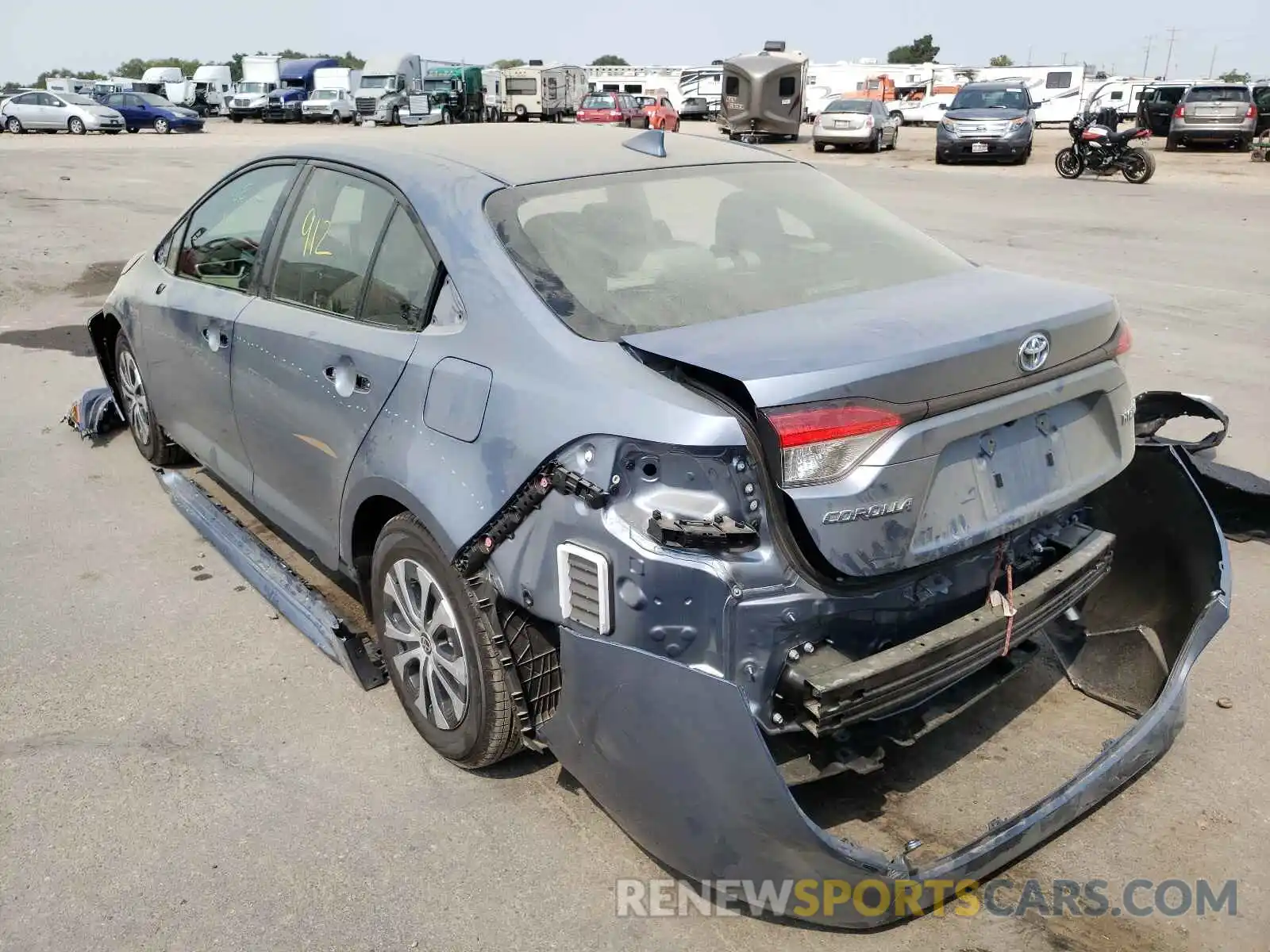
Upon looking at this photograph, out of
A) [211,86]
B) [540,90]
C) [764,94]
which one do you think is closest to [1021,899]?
[764,94]

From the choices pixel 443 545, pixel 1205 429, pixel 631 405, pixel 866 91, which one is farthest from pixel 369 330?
pixel 866 91

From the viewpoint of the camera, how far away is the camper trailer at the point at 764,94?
32656 millimetres

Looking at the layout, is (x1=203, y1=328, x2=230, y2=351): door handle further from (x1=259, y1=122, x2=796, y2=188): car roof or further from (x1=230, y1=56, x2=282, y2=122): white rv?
(x1=230, y1=56, x2=282, y2=122): white rv

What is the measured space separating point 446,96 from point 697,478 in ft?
156

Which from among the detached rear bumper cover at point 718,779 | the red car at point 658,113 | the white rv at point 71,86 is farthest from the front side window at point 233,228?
the white rv at point 71,86

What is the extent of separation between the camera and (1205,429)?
5.89 m

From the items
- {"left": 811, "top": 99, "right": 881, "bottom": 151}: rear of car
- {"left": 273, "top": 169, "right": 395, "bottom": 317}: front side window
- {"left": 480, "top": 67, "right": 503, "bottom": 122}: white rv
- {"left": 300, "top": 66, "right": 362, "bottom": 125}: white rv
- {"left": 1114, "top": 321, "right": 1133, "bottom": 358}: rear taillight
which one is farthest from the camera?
{"left": 480, "top": 67, "right": 503, "bottom": 122}: white rv

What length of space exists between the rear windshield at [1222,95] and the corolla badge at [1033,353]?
29548mm

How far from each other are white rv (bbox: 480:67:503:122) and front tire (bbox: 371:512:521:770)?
46.5 m

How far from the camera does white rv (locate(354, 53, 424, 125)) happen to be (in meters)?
44.9

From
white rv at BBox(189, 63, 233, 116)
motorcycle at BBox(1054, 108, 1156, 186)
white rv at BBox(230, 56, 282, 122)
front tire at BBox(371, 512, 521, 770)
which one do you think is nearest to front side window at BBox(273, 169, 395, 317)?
front tire at BBox(371, 512, 521, 770)

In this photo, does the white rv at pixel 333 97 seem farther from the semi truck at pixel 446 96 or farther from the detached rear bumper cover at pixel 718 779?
the detached rear bumper cover at pixel 718 779

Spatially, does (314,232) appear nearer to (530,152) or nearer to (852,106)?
(530,152)

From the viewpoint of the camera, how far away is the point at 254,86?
163 feet
